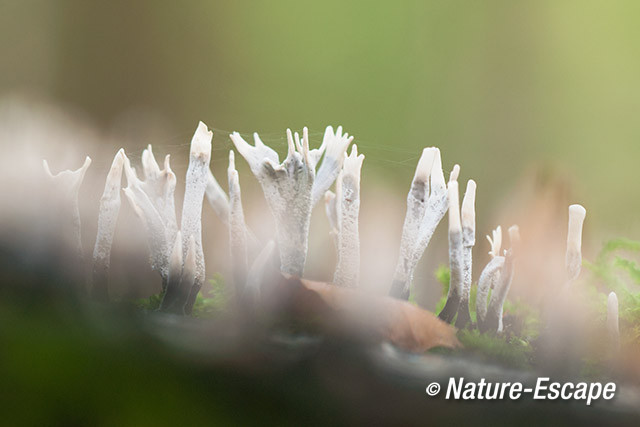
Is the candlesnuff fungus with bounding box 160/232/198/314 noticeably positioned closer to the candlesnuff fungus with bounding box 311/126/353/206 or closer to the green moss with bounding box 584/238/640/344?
the candlesnuff fungus with bounding box 311/126/353/206

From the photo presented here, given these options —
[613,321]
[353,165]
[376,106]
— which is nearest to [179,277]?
[353,165]

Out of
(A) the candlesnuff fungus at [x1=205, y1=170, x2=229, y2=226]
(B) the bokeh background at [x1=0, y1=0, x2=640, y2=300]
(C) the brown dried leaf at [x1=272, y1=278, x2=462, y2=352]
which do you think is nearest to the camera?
(C) the brown dried leaf at [x1=272, y1=278, x2=462, y2=352]

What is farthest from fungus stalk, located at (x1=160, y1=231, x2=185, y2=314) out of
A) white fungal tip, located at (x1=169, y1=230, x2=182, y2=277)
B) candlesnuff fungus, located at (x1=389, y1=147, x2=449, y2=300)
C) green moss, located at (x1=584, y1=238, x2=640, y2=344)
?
green moss, located at (x1=584, y1=238, x2=640, y2=344)

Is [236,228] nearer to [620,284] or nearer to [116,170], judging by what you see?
[116,170]

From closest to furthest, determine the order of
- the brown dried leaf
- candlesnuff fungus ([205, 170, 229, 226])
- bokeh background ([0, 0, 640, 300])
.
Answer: the brown dried leaf
candlesnuff fungus ([205, 170, 229, 226])
bokeh background ([0, 0, 640, 300])

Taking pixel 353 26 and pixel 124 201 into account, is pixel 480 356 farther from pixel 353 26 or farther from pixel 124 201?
pixel 353 26

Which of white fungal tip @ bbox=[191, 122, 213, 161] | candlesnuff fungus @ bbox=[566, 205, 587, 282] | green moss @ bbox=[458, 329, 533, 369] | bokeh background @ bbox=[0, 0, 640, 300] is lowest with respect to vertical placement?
green moss @ bbox=[458, 329, 533, 369]
